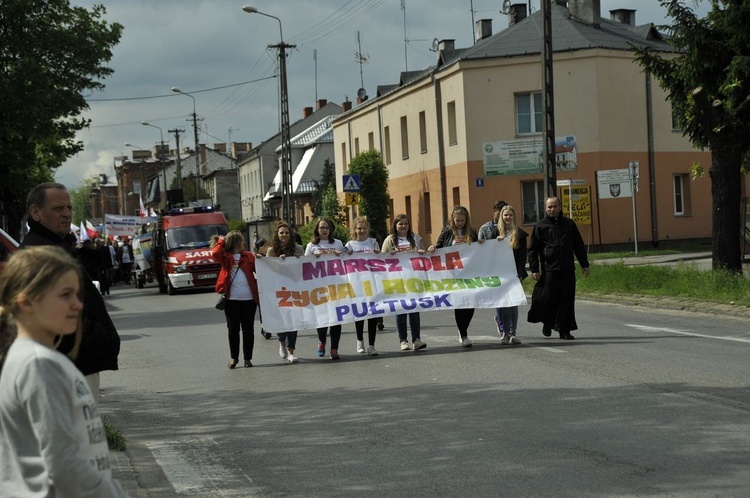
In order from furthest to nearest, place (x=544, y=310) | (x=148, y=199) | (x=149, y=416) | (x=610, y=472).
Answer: (x=148, y=199) → (x=544, y=310) → (x=149, y=416) → (x=610, y=472)

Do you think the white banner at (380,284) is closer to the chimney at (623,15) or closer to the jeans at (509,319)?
the jeans at (509,319)

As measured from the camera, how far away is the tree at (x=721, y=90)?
2225 cm

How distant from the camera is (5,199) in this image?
148 feet

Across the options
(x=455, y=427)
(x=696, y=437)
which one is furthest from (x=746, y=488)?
(x=455, y=427)

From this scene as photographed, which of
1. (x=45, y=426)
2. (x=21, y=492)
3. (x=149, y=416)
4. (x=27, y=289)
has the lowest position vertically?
(x=149, y=416)

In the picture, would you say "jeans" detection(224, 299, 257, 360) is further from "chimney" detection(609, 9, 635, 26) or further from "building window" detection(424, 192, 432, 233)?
"chimney" detection(609, 9, 635, 26)

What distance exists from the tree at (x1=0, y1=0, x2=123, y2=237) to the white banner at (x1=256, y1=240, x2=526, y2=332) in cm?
2406

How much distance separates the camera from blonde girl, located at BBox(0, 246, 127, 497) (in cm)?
319

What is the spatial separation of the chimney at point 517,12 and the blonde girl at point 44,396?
53.5 metres

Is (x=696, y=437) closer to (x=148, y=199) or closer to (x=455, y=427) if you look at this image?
(x=455, y=427)

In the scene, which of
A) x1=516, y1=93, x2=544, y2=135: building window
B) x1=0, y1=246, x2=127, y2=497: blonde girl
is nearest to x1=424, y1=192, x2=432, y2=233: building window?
x1=516, y1=93, x2=544, y2=135: building window

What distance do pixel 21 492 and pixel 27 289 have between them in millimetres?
613

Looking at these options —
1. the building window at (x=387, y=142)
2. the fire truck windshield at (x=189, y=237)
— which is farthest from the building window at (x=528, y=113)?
the fire truck windshield at (x=189, y=237)

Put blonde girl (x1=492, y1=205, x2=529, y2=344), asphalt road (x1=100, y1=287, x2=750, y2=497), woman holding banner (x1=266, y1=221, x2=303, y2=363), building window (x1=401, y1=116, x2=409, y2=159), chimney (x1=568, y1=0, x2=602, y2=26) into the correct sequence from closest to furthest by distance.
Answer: asphalt road (x1=100, y1=287, x2=750, y2=497) → blonde girl (x1=492, y1=205, x2=529, y2=344) → woman holding banner (x1=266, y1=221, x2=303, y2=363) → chimney (x1=568, y1=0, x2=602, y2=26) → building window (x1=401, y1=116, x2=409, y2=159)
